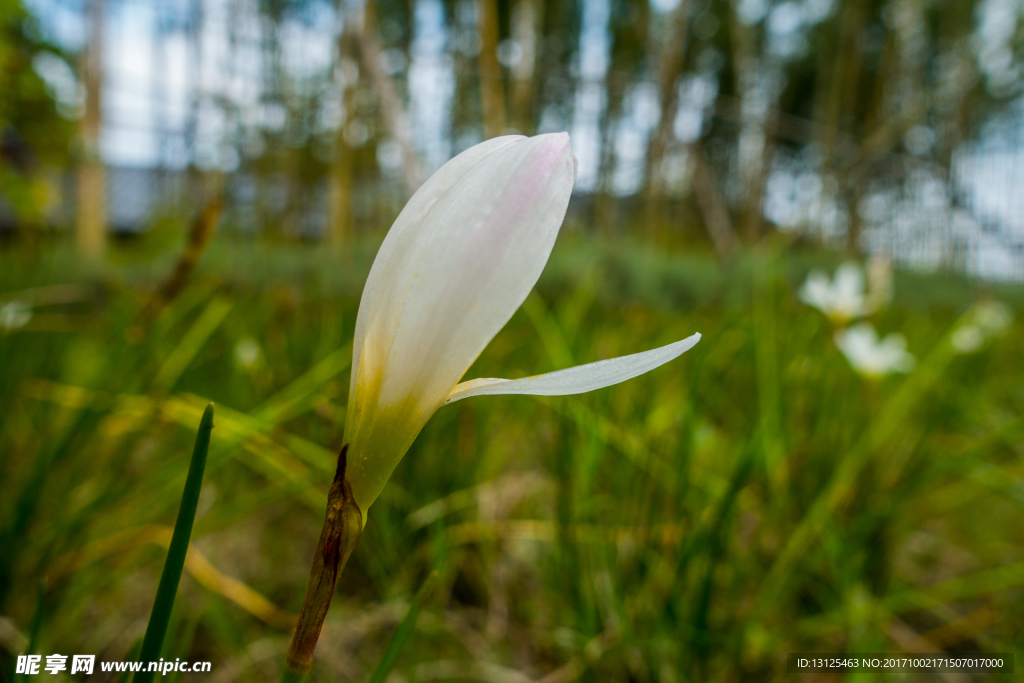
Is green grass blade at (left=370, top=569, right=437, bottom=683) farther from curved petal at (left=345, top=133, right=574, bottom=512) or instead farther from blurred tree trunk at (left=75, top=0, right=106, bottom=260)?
blurred tree trunk at (left=75, top=0, right=106, bottom=260)

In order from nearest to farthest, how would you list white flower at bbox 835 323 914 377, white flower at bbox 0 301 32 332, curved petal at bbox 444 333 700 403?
curved petal at bbox 444 333 700 403 < white flower at bbox 0 301 32 332 < white flower at bbox 835 323 914 377

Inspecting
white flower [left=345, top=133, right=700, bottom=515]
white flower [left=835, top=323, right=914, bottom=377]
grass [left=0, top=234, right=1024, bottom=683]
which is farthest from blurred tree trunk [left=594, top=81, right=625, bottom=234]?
white flower [left=345, top=133, right=700, bottom=515]

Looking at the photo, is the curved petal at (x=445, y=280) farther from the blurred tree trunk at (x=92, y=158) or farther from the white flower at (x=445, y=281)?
the blurred tree trunk at (x=92, y=158)

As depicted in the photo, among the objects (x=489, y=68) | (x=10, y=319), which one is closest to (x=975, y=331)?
(x=489, y=68)

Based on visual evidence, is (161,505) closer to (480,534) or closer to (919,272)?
(480,534)

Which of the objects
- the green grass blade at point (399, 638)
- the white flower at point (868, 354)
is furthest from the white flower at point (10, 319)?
the white flower at point (868, 354)
